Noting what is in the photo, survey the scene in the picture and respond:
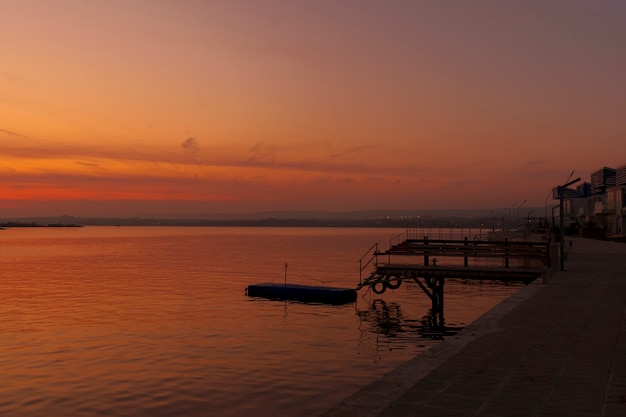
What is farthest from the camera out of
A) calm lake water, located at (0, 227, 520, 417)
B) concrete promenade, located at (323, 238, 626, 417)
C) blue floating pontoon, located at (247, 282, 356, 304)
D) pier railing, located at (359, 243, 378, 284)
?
pier railing, located at (359, 243, 378, 284)

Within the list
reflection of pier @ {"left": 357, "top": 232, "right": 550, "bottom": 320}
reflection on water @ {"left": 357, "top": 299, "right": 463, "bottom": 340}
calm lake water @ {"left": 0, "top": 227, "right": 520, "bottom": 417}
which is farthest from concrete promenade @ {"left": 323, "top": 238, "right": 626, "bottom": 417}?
reflection of pier @ {"left": 357, "top": 232, "right": 550, "bottom": 320}

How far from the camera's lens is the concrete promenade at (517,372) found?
980cm

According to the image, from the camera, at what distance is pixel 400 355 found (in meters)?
25.5

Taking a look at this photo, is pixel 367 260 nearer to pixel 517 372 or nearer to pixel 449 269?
pixel 449 269

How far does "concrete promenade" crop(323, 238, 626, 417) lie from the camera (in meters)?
9.80

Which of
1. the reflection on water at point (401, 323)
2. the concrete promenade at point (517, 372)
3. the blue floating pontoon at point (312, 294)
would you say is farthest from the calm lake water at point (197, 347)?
the concrete promenade at point (517, 372)

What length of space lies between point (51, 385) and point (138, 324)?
1291 centimetres

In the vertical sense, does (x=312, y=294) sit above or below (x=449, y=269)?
below

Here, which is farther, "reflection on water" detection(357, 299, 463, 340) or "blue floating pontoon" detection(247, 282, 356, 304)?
"blue floating pontoon" detection(247, 282, 356, 304)

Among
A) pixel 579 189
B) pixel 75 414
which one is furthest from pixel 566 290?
pixel 579 189

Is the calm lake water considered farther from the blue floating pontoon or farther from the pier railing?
the pier railing

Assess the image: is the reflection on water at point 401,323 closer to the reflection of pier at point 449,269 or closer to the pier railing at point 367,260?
the reflection of pier at point 449,269

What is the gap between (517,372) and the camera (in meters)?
12.1

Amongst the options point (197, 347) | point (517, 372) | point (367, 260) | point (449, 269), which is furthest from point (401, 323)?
point (367, 260)
